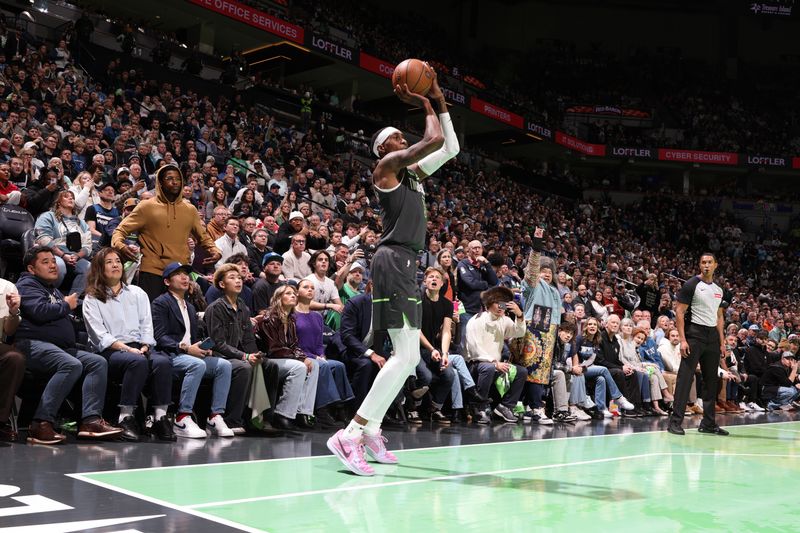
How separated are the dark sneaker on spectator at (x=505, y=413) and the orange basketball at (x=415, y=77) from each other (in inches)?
202

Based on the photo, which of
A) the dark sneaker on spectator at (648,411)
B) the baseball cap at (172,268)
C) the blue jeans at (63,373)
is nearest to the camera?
the blue jeans at (63,373)

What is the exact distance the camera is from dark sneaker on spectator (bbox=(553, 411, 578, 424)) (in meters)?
9.52

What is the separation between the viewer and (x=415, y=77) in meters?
4.80

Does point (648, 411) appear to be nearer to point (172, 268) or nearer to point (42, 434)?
point (172, 268)

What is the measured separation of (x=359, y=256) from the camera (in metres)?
9.07

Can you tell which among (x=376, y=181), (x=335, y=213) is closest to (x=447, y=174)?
(x=335, y=213)

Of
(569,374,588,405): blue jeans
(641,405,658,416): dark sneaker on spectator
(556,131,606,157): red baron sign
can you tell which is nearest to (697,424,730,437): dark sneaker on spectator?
(569,374,588,405): blue jeans

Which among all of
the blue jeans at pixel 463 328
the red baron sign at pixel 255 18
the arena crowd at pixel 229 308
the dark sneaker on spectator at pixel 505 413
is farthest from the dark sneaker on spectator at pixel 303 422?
the red baron sign at pixel 255 18

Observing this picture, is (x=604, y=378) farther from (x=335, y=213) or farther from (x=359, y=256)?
(x=335, y=213)

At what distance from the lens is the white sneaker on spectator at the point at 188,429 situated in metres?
6.21

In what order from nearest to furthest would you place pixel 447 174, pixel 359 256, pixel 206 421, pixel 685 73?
1. pixel 206 421
2. pixel 359 256
3. pixel 447 174
4. pixel 685 73

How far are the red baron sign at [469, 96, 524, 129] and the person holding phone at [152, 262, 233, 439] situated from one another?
23697mm

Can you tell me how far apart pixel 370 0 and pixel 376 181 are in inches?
1201

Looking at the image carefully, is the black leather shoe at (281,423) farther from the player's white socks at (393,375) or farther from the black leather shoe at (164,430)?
the player's white socks at (393,375)
